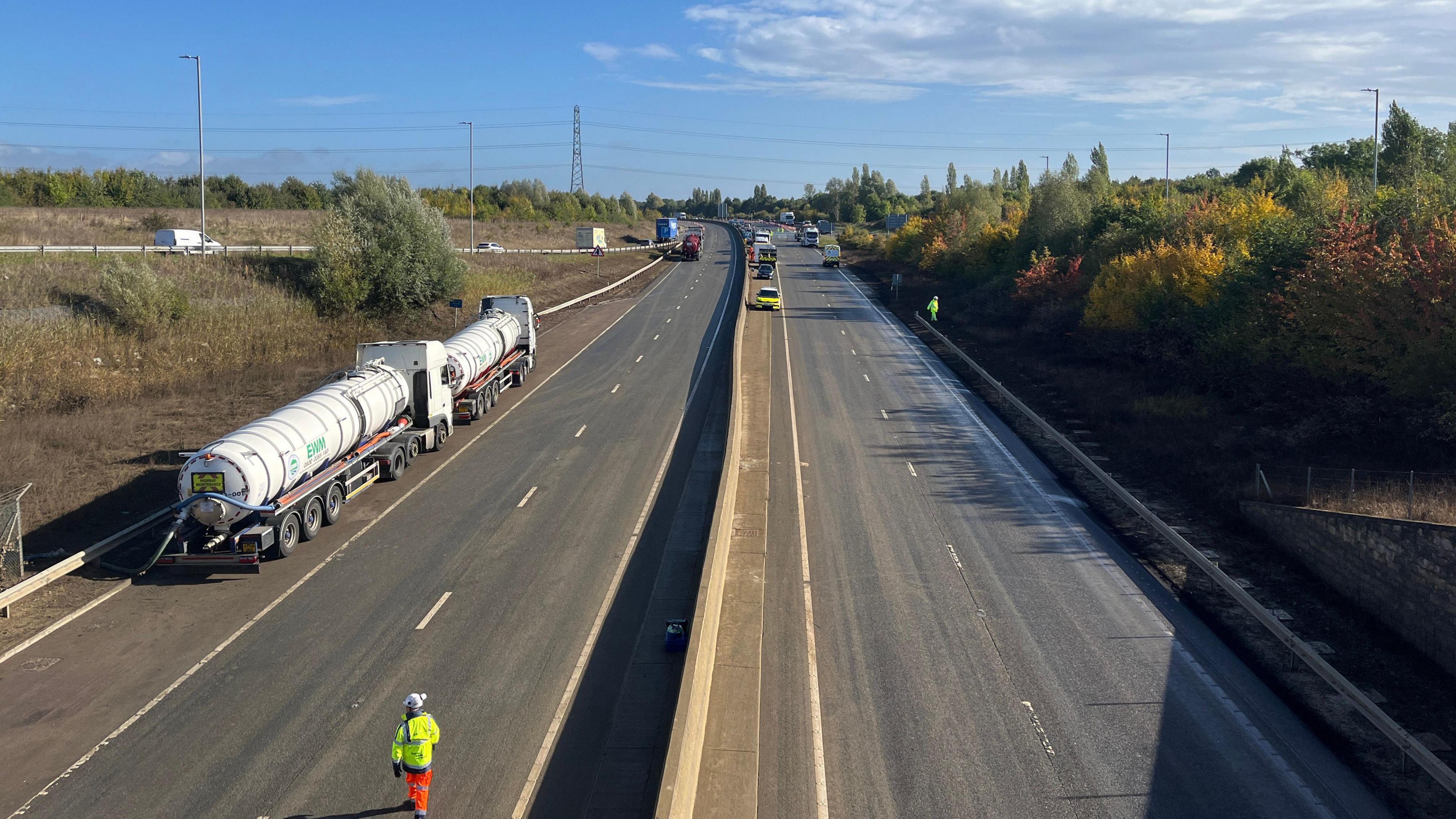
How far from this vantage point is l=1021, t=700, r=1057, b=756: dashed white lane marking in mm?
12688

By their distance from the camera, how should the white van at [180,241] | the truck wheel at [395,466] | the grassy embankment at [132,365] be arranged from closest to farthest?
1. the grassy embankment at [132,365]
2. the truck wheel at [395,466]
3. the white van at [180,241]

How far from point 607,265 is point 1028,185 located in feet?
171

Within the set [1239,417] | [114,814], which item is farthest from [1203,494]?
[114,814]

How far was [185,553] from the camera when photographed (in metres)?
18.0

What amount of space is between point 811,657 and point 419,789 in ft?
21.9

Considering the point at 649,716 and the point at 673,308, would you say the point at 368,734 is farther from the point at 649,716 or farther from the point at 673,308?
the point at 673,308

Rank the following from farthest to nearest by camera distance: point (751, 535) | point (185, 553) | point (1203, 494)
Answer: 1. point (1203, 494)
2. point (751, 535)
3. point (185, 553)

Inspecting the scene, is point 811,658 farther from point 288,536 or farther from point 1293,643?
point 288,536

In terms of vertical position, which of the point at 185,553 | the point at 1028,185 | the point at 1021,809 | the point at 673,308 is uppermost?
the point at 1028,185

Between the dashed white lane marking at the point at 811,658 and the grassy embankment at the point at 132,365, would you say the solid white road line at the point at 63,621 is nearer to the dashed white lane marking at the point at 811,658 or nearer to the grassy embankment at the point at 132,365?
the grassy embankment at the point at 132,365

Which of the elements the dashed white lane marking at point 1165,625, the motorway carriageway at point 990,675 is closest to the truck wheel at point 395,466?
the motorway carriageway at point 990,675

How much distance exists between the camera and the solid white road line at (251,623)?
11.9 meters

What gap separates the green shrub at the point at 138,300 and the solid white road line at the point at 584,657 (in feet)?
78.5

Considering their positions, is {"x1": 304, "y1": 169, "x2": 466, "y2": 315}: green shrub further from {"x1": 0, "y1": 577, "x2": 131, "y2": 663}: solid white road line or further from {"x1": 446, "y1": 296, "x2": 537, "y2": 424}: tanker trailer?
{"x1": 0, "y1": 577, "x2": 131, "y2": 663}: solid white road line
